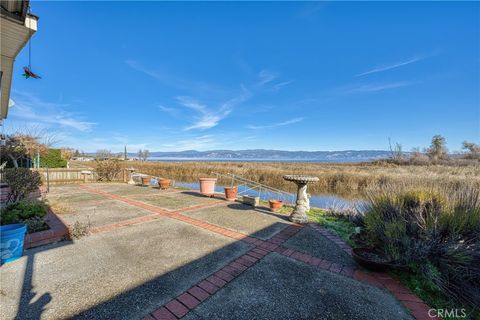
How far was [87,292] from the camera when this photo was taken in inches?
83.5

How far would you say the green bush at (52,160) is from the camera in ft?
40.6

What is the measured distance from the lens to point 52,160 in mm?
12891

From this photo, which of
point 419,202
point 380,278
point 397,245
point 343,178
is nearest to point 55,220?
point 380,278

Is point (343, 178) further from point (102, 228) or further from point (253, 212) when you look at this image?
point (102, 228)

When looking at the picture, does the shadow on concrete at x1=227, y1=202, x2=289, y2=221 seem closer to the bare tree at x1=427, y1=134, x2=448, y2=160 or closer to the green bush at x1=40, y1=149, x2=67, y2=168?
the green bush at x1=40, y1=149, x2=67, y2=168

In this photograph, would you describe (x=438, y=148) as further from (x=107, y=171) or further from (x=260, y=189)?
(x=107, y=171)

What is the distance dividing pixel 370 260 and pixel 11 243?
4.74 metres

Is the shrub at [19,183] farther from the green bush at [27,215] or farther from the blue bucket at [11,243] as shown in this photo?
the blue bucket at [11,243]

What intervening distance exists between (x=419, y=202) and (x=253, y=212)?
136 inches

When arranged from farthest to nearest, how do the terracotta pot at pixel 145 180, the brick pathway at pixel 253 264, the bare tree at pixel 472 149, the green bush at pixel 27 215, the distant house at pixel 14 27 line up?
the bare tree at pixel 472 149
the terracotta pot at pixel 145 180
the green bush at pixel 27 215
the distant house at pixel 14 27
the brick pathway at pixel 253 264

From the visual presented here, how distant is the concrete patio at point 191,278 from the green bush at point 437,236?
2.09 feet

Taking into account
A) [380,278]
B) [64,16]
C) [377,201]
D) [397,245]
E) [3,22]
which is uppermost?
[64,16]

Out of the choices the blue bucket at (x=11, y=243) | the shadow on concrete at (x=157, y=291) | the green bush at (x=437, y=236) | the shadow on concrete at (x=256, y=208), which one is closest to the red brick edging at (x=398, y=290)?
the green bush at (x=437, y=236)

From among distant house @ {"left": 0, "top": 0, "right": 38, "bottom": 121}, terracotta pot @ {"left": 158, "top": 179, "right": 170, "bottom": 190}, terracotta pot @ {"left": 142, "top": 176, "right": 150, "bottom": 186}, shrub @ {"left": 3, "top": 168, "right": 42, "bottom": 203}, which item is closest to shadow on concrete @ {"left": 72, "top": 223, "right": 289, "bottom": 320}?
distant house @ {"left": 0, "top": 0, "right": 38, "bottom": 121}
